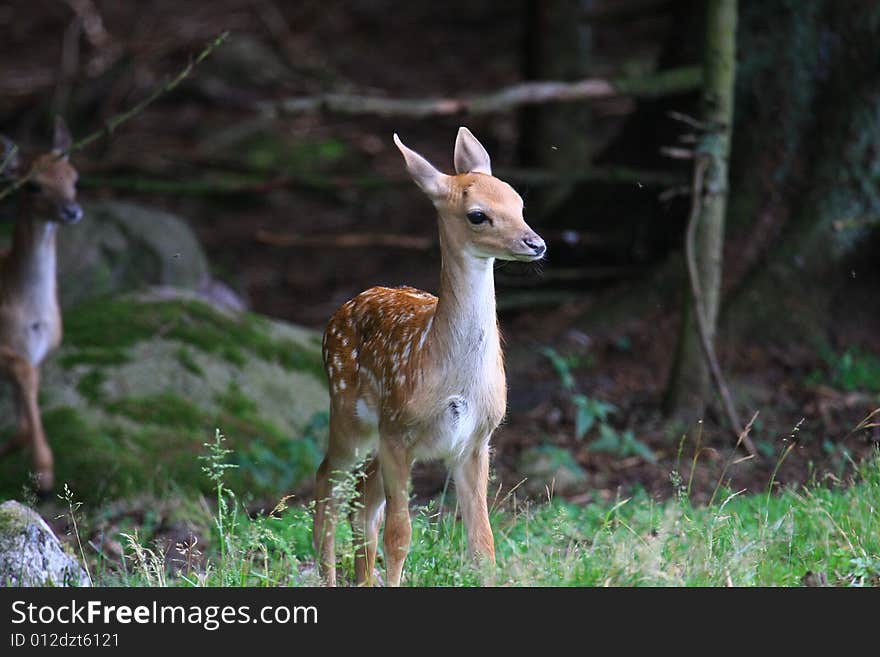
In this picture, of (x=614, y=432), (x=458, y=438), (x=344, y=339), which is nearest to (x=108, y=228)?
(x=614, y=432)

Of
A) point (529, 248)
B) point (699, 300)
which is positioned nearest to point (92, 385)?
point (699, 300)

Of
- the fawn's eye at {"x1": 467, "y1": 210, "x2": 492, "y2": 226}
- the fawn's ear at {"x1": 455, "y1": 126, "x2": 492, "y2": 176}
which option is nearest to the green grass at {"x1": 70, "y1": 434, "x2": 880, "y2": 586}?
the fawn's eye at {"x1": 467, "y1": 210, "x2": 492, "y2": 226}

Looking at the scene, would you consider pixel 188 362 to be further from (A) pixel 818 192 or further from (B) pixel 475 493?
(A) pixel 818 192

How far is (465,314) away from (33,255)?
4.54 m

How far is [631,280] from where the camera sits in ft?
30.0

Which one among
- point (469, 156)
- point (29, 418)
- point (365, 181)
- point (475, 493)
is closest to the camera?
point (475, 493)

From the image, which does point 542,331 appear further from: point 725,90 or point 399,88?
point 399,88

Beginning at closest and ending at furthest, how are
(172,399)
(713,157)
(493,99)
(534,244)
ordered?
(534,244), (713,157), (493,99), (172,399)

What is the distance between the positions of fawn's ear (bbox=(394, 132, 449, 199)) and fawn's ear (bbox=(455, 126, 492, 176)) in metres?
0.36

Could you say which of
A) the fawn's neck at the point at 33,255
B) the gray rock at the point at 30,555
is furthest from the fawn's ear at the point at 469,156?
the fawn's neck at the point at 33,255

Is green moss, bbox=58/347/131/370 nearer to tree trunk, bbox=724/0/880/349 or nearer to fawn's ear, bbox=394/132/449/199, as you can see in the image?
tree trunk, bbox=724/0/880/349

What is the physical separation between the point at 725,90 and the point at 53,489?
4.43 meters

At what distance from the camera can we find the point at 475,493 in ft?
15.8

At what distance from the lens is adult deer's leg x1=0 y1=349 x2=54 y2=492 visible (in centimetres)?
743
